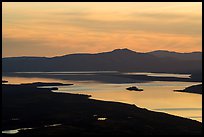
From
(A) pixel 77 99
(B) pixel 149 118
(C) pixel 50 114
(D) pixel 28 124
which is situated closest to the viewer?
(D) pixel 28 124

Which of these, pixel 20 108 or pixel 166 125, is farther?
pixel 20 108

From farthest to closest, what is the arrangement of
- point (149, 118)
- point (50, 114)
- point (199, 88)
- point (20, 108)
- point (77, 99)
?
point (199, 88) → point (77, 99) → point (20, 108) → point (50, 114) → point (149, 118)

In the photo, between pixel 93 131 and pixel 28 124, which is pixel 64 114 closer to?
pixel 28 124

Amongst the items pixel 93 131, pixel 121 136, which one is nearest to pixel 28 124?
pixel 93 131

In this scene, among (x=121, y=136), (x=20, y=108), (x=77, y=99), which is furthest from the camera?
(x=77, y=99)

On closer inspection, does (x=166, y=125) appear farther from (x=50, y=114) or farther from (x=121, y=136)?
(x=50, y=114)

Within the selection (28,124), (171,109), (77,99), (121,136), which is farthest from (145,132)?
(77,99)
